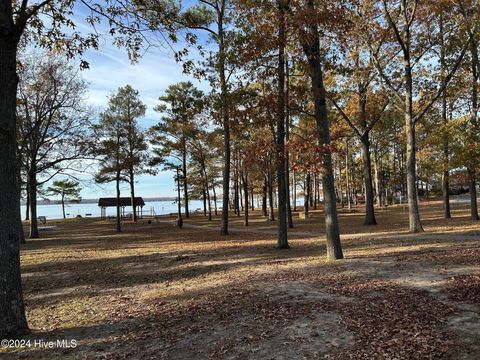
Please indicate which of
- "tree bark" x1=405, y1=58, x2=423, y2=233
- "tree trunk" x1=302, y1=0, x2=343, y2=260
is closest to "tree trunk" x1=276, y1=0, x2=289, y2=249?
"tree trunk" x1=302, y1=0, x2=343, y2=260

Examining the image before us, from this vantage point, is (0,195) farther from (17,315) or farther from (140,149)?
(140,149)

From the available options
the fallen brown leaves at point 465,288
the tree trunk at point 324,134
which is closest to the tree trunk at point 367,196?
the tree trunk at point 324,134

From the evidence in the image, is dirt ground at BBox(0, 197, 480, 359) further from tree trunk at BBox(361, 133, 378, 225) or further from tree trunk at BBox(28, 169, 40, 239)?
tree trunk at BBox(28, 169, 40, 239)

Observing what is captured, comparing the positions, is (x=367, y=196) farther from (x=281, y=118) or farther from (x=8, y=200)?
(x=8, y=200)

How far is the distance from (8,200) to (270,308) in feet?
14.5

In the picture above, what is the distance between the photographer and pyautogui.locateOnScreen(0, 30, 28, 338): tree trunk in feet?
18.3

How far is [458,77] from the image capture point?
19.6m

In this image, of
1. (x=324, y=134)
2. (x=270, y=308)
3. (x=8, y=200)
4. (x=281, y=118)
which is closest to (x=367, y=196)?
(x=281, y=118)

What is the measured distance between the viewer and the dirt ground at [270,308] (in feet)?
15.8

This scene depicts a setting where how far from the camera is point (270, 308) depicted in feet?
20.8

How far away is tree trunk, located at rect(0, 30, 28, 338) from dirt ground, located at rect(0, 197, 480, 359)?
44 cm

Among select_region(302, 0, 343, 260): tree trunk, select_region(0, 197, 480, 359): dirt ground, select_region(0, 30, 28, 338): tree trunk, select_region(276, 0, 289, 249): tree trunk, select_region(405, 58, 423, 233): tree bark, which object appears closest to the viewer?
select_region(0, 197, 480, 359): dirt ground

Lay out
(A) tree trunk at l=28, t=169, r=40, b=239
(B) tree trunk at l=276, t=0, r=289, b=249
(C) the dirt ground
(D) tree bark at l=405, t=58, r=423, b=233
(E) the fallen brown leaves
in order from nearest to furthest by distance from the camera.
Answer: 1. (C) the dirt ground
2. (E) the fallen brown leaves
3. (B) tree trunk at l=276, t=0, r=289, b=249
4. (D) tree bark at l=405, t=58, r=423, b=233
5. (A) tree trunk at l=28, t=169, r=40, b=239

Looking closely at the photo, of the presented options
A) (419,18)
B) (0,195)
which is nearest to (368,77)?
(419,18)
